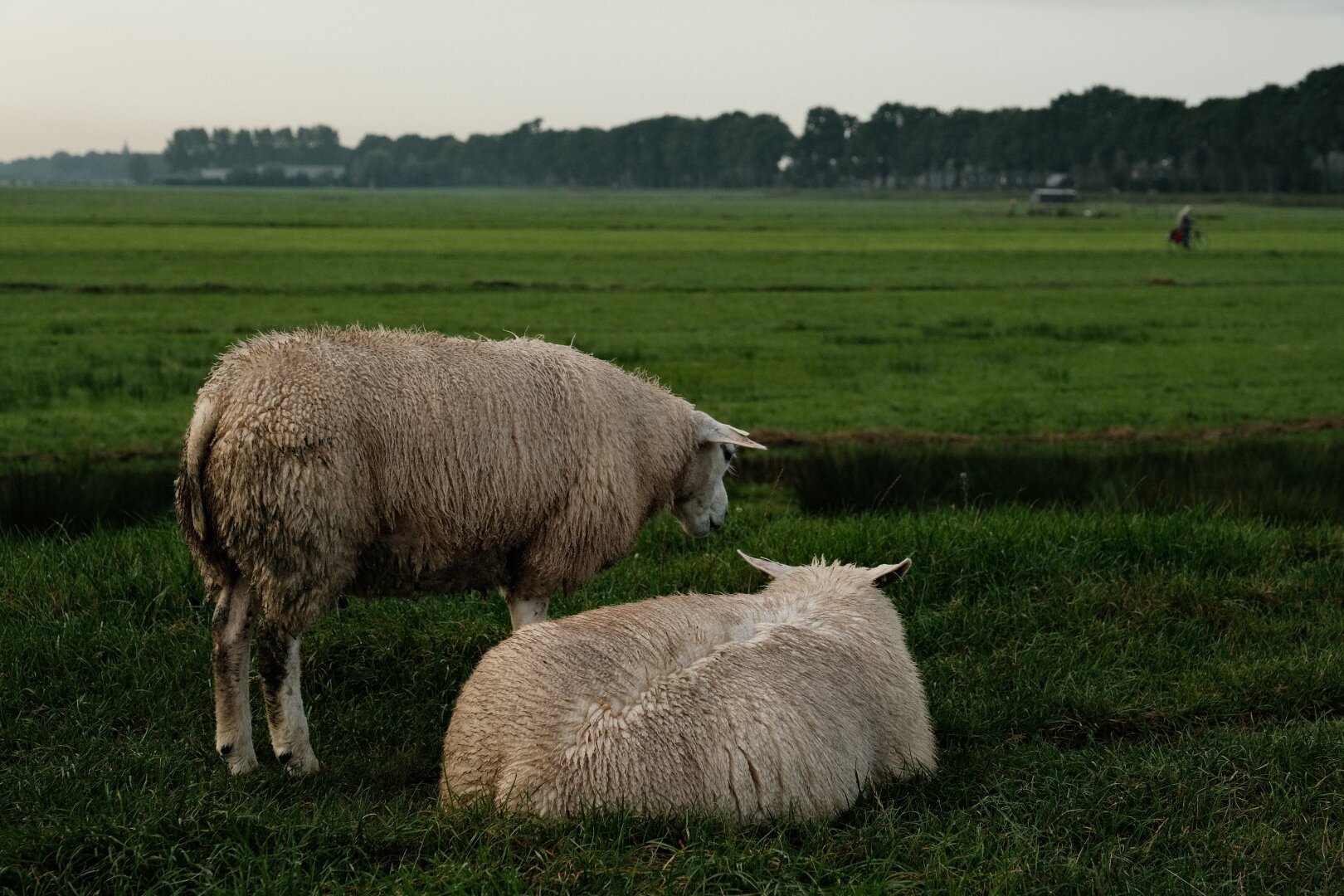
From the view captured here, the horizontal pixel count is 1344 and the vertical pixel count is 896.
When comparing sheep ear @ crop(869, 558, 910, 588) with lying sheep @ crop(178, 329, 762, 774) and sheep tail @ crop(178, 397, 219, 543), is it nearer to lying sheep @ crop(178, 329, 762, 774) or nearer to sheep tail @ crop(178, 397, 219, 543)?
lying sheep @ crop(178, 329, 762, 774)

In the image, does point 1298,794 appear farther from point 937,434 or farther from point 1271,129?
point 1271,129

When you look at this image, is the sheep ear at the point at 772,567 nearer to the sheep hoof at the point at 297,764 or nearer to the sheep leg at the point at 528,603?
the sheep leg at the point at 528,603

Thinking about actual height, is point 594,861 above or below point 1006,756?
above

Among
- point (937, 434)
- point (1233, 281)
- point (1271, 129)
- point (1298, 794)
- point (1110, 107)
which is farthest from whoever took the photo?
point (1110, 107)

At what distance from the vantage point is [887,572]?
6.28 meters

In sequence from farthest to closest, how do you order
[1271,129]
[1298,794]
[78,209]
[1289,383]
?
[1271,129] → [78,209] → [1289,383] → [1298,794]

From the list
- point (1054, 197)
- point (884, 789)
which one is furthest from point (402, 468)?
point (1054, 197)

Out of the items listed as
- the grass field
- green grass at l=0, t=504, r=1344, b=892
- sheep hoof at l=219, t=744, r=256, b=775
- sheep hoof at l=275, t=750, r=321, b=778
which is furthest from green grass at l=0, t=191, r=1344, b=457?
sheep hoof at l=275, t=750, r=321, b=778

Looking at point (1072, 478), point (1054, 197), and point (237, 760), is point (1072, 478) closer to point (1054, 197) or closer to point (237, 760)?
point (237, 760)

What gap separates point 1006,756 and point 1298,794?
3.91ft

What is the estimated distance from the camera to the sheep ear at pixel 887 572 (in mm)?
6186

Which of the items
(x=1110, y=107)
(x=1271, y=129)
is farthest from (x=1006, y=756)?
(x=1110, y=107)

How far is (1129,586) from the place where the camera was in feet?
26.2

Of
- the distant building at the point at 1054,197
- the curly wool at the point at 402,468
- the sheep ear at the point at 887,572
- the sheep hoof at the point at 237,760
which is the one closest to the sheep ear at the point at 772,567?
the sheep ear at the point at 887,572
